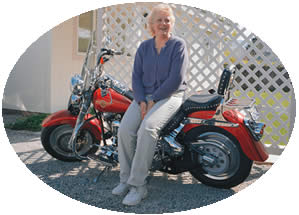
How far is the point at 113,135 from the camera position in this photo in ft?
9.98

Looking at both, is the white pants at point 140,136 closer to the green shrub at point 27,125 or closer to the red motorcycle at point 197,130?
the red motorcycle at point 197,130

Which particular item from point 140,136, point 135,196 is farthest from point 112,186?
point 140,136

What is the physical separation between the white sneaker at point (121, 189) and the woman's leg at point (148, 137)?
0.58ft

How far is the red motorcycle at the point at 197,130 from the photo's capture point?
2.79 metres

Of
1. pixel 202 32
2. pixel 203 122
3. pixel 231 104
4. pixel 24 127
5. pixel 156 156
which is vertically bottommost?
pixel 24 127

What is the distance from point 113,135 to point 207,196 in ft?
3.48

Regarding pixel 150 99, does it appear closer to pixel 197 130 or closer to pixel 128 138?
pixel 128 138

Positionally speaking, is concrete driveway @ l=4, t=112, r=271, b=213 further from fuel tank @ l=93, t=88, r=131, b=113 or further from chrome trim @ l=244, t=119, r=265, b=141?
fuel tank @ l=93, t=88, r=131, b=113

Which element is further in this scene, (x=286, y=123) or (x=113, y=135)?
(x=286, y=123)

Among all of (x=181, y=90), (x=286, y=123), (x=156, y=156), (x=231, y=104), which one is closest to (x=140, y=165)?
(x=156, y=156)

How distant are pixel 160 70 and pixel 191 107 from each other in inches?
17.3

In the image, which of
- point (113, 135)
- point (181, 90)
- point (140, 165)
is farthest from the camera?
point (113, 135)

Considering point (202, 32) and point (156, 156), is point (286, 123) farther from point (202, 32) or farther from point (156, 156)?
point (156, 156)

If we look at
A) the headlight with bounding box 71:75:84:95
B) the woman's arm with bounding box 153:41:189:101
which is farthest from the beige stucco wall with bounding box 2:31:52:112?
the woman's arm with bounding box 153:41:189:101
